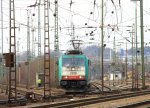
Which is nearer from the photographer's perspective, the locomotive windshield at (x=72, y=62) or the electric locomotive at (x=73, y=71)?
the electric locomotive at (x=73, y=71)

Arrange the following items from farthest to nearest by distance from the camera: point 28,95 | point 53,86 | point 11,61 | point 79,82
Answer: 1. point 53,86
2. point 79,82
3. point 28,95
4. point 11,61

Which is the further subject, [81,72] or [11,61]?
[81,72]

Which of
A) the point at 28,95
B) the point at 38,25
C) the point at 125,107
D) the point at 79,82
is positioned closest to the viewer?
the point at 125,107

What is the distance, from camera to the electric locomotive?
3688cm

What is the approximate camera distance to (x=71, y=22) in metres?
41.8

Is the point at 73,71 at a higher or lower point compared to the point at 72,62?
lower

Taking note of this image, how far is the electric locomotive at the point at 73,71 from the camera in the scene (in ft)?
121

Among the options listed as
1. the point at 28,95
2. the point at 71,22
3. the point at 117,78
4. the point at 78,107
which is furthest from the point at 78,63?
the point at 117,78

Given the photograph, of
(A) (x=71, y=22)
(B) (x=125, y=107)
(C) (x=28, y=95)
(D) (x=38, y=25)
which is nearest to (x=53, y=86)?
(D) (x=38, y=25)

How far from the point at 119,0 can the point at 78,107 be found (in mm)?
10059

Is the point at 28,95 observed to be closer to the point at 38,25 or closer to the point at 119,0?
the point at 119,0

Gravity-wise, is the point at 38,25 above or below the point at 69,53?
above

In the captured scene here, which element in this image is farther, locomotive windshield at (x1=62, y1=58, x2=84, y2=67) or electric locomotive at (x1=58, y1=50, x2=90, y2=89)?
locomotive windshield at (x1=62, y1=58, x2=84, y2=67)

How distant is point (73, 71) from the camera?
37.2 meters
